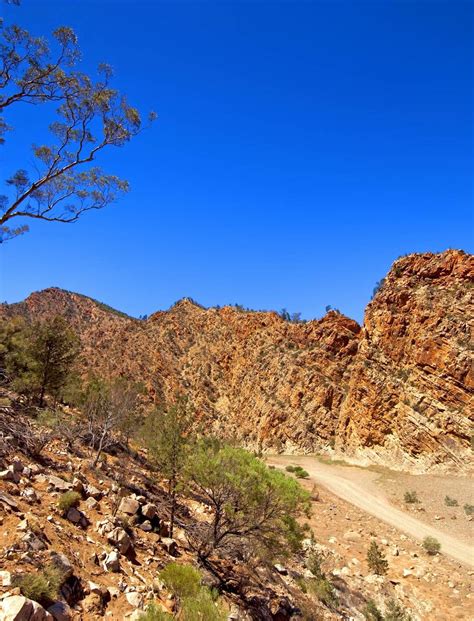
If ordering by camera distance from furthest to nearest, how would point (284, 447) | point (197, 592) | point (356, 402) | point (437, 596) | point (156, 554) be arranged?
point (284, 447)
point (356, 402)
point (437, 596)
point (156, 554)
point (197, 592)

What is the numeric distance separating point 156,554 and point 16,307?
251 ft

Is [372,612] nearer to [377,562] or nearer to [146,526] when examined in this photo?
[377,562]

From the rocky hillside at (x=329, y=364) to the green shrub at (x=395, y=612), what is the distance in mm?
18480

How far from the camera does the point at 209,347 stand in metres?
68.9

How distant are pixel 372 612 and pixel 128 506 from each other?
25.0 feet

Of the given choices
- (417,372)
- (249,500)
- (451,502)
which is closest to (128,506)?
(249,500)

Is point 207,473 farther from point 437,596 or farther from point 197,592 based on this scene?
point 437,596

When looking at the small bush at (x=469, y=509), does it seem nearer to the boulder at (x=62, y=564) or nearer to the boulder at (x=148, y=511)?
the boulder at (x=148, y=511)

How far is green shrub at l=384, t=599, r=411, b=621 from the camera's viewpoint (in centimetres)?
1063

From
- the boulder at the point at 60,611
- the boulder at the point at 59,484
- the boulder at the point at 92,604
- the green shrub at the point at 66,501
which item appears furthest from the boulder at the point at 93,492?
the boulder at the point at 60,611

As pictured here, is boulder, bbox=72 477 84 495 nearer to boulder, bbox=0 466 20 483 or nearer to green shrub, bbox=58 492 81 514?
green shrub, bbox=58 492 81 514

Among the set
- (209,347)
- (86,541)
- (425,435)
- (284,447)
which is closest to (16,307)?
(209,347)

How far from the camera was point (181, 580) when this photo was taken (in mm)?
7352

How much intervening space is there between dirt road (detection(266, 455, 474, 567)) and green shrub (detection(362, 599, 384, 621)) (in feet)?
18.5
